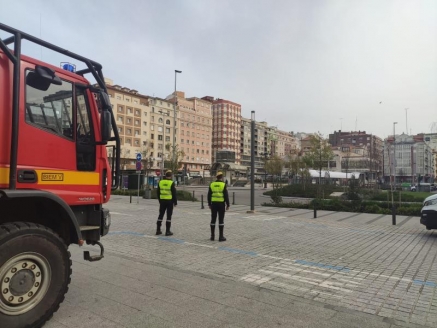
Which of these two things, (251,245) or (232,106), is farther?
(232,106)

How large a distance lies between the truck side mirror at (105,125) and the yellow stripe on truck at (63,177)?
1.81ft

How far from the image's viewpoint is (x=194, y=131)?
116m

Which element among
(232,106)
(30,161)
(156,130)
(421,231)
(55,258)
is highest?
(232,106)

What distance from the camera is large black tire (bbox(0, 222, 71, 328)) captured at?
10.6 ft

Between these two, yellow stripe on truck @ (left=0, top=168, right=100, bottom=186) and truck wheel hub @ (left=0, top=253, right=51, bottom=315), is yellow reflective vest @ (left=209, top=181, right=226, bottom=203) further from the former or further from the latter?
truck wheel hub @ (left=0, top=253, right=51, bottom=315)

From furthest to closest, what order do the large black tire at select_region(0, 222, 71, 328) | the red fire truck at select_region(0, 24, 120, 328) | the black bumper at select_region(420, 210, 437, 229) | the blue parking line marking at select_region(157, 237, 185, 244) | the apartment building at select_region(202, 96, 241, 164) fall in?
the apartment building at select_region(202, 96, 241, 164) → the black bumper at select_region(420, 210, 437, 229) → the blue parking line marking at select_region(157, 237, 185, 244) → the red fire truck at select_region(0, 24, 120, 328) → the large black tire at select_region(0, 222, 71, 328)

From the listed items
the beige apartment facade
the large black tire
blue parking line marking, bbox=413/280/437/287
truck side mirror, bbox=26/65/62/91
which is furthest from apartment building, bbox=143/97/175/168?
the large black tire

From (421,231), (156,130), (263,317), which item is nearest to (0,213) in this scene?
(263,317)

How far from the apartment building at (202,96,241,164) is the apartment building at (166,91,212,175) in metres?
9.54

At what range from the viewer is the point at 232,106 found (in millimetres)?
136750

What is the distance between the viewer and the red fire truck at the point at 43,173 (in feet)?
11.1

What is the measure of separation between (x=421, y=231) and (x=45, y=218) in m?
11.6

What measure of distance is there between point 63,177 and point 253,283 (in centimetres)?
311

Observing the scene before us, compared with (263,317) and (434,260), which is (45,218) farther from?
(434,260)
